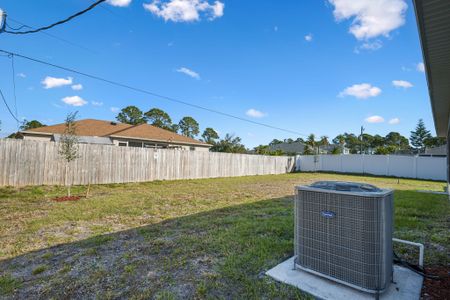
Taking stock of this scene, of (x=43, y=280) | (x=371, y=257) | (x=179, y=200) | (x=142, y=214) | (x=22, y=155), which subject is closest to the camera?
(x=371, y=257)

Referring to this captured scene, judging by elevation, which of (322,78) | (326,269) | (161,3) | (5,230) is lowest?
(5,230)

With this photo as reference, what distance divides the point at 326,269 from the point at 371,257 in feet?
1.47

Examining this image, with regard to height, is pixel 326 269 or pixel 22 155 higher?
pixel 22 155

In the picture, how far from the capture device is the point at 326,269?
7.22ft

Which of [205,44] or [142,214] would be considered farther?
[205,44]

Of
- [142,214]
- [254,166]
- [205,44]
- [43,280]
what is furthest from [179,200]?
[254,166]

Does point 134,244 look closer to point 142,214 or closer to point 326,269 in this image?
point 142,214

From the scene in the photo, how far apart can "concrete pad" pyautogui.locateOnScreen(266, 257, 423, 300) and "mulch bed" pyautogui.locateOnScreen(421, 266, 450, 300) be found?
5 cm

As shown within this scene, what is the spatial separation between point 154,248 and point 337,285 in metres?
2.28

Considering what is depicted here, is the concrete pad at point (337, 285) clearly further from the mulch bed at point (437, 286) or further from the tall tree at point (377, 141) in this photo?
the tall tree at point (377, 141)

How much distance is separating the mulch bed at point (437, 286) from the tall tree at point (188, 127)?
131 ft

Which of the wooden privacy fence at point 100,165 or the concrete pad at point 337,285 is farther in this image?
the wooden privacy fence at point 100,165

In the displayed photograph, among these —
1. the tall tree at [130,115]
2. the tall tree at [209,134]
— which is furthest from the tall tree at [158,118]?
the tall tree at [209,134]

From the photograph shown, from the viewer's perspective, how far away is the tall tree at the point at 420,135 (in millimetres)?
47562
